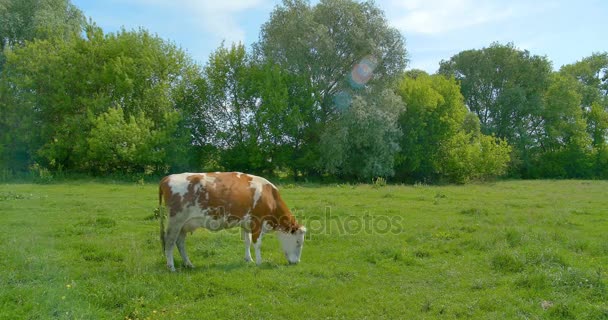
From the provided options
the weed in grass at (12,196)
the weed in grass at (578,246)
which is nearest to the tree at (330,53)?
the weed in grass at (12,196)

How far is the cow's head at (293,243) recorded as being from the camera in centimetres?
987

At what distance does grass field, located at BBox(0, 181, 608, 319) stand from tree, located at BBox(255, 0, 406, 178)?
1911 cm

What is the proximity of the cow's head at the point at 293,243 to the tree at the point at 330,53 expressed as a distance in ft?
76.7

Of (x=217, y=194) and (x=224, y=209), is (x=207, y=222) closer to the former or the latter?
(x=224, y=209)

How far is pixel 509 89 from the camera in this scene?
48.8m

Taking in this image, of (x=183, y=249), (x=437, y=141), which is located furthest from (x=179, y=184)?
(x=437, y=141)

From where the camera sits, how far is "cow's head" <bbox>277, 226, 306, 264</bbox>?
9.87m

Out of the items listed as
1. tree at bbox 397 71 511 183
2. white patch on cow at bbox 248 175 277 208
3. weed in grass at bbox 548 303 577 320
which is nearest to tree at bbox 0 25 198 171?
tree at bbox 397 71 511 183

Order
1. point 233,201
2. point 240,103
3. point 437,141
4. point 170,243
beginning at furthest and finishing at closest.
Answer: point 437,141
point 240,103
point 233,201
point 170,243

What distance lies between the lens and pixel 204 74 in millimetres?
35188

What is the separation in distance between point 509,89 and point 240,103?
102 feet

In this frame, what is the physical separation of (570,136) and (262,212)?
4916cm

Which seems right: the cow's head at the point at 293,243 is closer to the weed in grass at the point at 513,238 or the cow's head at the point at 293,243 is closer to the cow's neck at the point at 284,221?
the cow's neck at the point at 284,221

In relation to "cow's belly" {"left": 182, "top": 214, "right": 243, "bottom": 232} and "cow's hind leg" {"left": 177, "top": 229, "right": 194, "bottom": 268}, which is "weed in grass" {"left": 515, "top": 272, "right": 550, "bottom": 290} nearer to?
"cow's belly" {"left": 182, "top": 214, "right": 243, "bottom": 232}
